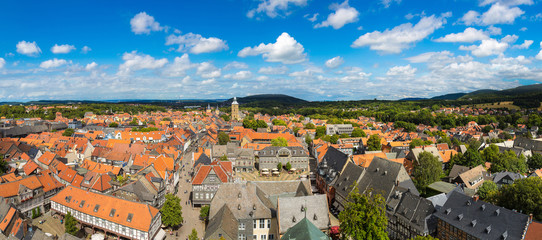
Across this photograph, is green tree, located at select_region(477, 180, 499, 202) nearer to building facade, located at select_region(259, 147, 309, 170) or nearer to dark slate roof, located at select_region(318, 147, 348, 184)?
dark slate roof, located at select_region(318, 147, 348, 184)

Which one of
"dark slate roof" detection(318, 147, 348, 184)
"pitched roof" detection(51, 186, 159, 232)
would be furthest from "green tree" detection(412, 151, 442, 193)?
"pitched roof" detection(51, 186, 159, 232)

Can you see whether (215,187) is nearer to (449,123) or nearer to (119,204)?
(119,204)

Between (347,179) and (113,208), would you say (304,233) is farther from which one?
(113,208)

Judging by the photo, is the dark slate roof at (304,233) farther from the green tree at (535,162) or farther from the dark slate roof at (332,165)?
the green tree at (535,162)

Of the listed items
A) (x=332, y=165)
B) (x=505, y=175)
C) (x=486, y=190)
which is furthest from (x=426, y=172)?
(x=332, y=165)

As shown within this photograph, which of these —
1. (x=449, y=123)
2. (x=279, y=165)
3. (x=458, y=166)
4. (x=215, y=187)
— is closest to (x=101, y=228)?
(x=215, y=187)

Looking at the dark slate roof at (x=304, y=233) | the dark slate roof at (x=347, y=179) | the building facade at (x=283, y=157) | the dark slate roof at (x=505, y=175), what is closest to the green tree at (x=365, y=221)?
the dark slate roof at (x=304, y=233)
